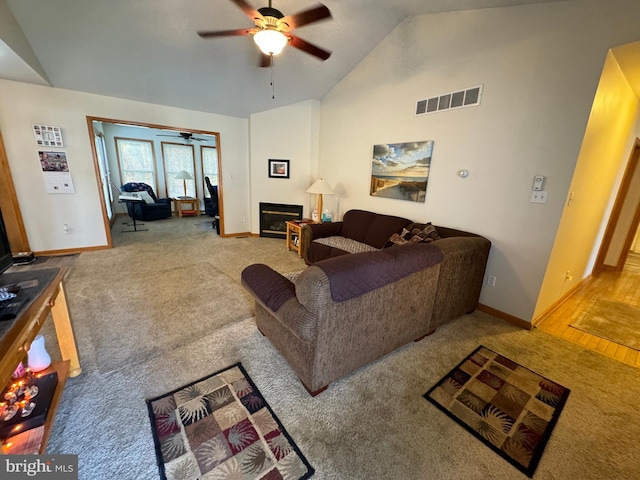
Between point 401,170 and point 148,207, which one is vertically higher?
point 401,170

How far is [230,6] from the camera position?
241cm

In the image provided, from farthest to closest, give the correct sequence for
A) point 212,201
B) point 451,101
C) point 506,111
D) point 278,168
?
point 212,201 < point 278,168 < point 451,101 < point 506,111

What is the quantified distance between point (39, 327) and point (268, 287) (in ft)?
3.62

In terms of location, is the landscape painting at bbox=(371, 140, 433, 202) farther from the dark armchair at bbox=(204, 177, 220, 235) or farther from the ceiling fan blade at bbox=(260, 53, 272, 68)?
the dark armchair at bbox=(204, 177, 220, 235)

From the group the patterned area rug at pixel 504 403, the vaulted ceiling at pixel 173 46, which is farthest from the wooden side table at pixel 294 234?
the patterned area rug at pixel 504 403

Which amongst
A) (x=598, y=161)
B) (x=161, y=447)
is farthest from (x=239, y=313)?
(x=598, y=161)

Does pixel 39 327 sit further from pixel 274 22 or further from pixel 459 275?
pixel 459 275

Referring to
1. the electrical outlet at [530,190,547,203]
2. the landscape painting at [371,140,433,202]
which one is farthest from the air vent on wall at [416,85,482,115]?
the electrical outlet at [530,190,547,203]

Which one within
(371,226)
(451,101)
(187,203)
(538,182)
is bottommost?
(187,203)

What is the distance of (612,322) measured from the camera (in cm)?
256

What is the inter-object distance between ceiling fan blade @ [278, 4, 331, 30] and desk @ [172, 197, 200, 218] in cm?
633

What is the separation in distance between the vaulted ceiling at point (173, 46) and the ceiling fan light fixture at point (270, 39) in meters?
0.84

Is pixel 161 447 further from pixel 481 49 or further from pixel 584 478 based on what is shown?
pixel 481 49

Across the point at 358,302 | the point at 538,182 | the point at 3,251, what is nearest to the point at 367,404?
the point at 358,302
